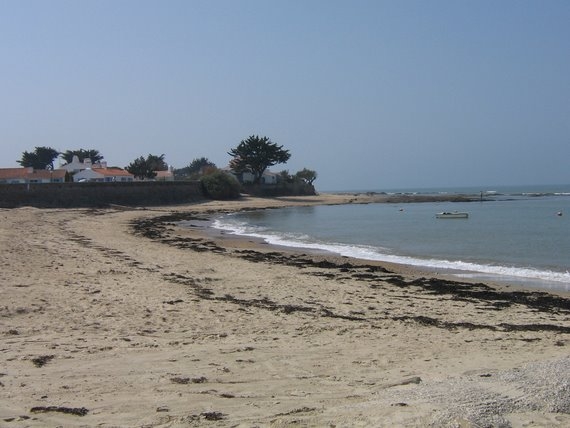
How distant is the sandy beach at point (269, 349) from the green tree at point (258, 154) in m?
81.5

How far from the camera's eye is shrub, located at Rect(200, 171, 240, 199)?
268ft

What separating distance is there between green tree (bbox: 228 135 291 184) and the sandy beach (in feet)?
267

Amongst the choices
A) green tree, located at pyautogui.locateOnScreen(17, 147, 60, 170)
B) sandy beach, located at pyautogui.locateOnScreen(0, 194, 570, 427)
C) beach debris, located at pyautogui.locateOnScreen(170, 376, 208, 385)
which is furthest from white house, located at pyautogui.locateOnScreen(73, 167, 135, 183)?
beach debris, located at pyautogui.locateOnScreen(170, 376, 208, 385)

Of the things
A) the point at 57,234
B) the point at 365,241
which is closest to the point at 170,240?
the point at 57,234

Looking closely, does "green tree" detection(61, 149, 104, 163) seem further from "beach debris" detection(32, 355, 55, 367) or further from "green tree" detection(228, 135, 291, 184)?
"beach debris" detection(32, 355, 55, 367)

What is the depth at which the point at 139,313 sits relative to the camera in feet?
33.1

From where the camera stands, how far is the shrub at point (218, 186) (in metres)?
81.6

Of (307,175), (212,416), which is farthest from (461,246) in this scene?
(307,175)

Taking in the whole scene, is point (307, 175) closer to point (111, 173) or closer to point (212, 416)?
point (111, 173)

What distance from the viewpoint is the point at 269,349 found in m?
7.80

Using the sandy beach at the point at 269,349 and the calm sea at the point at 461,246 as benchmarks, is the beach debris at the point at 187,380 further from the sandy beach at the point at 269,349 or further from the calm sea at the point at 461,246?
the calm sea at the point at 461,246

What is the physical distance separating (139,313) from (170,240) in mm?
19180

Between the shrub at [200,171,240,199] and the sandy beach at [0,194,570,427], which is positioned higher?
the shrub at [200,171,240,199]

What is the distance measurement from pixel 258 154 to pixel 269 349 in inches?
3593
